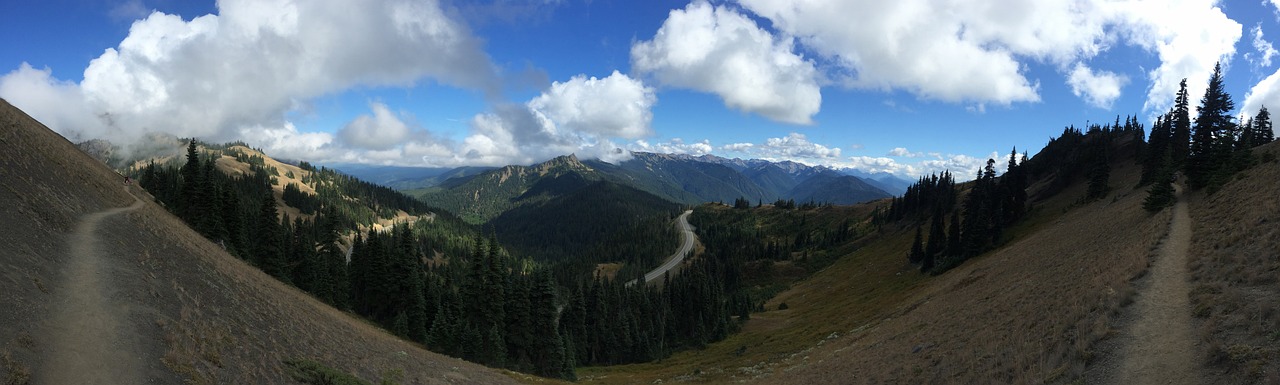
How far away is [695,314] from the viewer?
3814 inches

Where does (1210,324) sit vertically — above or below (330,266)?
above

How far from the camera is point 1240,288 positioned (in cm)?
1625

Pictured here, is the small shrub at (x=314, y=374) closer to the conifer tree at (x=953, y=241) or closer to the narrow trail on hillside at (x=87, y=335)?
the narrow trail on hillside at (x=87, y=335)

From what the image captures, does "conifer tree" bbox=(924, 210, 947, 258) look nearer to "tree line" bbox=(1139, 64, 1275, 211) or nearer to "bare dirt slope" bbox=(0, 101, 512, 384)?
"tree line" bbox=(1139, 64, 1275, 211)

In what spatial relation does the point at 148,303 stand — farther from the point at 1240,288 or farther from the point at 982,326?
the point at 1240,288

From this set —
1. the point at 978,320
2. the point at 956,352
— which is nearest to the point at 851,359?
the point at 978,320

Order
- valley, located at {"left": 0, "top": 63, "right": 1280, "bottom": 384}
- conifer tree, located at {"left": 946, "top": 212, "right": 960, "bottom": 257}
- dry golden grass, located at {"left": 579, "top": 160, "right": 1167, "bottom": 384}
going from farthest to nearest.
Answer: conifer tree, located at {"left": 946, "top": 212, "right": 960, "bottom": 257} < dry golden grass, located at {"left": 579, "top": 160, "right": 1167, "bottom": 384} < valley, located at {"left": 0, "top": 63, "right": 1280, "bottom": 384}

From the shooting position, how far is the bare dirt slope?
1405 cm

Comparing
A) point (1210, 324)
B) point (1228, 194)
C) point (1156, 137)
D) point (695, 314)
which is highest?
point (1156, 137)

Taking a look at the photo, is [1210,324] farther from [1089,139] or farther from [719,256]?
[719,256]

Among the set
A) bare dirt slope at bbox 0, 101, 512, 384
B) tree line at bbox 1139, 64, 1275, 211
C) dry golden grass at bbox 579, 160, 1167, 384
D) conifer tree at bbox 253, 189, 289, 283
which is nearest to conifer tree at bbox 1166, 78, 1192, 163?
tree line at bbox 1139, 64, 1275, 211

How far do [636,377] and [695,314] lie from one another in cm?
4615

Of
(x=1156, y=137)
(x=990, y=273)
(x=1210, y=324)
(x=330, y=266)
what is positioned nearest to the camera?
(x=1210, y=324)

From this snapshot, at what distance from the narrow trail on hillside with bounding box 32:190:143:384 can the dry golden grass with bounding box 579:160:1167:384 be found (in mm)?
26858
